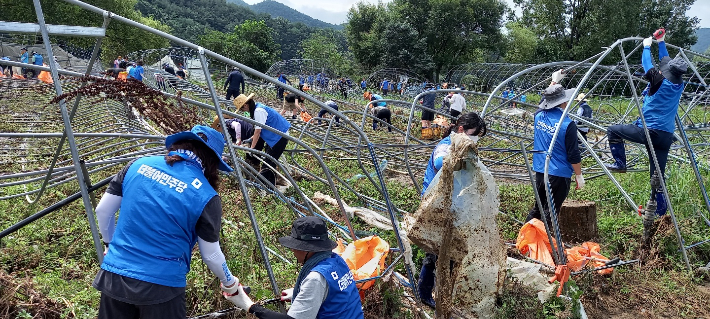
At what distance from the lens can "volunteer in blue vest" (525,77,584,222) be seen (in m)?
4.44

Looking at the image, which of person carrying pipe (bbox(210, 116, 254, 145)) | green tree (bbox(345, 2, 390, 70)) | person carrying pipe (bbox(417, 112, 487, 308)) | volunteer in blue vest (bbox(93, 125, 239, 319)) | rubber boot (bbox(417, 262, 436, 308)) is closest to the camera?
volunteer in blue vest (bbox(93, 125, 239, 319))

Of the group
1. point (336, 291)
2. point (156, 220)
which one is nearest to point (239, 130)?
point (156, 220)

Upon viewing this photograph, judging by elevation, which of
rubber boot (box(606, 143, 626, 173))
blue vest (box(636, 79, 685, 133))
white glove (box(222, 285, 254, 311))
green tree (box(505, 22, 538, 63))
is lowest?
white glove (box(222, 285, 254, 311))

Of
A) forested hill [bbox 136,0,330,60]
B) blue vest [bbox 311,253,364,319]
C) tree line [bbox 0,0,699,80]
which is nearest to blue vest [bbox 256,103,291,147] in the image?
blue vest [bbox 311,253,364,319]

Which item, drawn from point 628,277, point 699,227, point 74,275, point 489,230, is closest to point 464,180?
point 489,230

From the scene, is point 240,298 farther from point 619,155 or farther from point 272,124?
point 619,155

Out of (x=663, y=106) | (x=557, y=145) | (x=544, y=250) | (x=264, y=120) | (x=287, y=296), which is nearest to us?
(x=287, y=296)

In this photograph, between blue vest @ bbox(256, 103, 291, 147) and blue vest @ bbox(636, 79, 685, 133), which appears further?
blue vest @ bbox(256, 103, 291, 147)

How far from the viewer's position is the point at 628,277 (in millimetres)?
4512

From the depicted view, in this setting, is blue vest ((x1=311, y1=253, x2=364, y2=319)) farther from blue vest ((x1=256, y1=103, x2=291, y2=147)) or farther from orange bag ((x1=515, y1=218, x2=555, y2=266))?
blue vest ((x1=256, y1=103, x2=291, y2=147))

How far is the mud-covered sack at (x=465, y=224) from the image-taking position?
2.92m

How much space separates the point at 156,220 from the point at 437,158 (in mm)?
1969

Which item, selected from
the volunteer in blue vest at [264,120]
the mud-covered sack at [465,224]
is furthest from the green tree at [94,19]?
the mud-covered sack at [465,224]

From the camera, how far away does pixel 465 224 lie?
116 inches
